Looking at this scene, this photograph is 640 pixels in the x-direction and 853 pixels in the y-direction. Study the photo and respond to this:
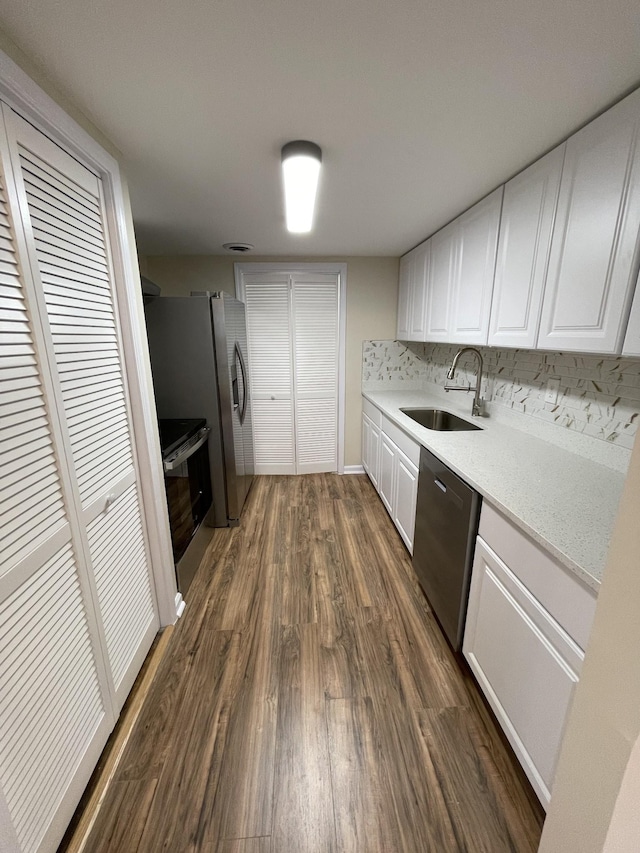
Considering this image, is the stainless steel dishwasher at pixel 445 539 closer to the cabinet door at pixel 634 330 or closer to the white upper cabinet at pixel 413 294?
the cabinet door at pixel 634 330

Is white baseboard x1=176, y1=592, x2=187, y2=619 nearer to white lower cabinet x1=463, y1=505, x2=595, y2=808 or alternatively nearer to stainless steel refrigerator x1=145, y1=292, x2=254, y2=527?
stainless steel refrigerator x1=145, y1=292, x2=254, y2=527

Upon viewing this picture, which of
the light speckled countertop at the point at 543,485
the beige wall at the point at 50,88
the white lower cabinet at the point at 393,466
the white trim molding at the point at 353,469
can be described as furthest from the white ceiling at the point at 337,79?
the white trim molding at the point at 353,469

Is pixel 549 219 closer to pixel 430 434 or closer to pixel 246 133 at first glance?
pixel 430 434

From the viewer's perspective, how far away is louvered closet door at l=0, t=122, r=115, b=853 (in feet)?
2.67

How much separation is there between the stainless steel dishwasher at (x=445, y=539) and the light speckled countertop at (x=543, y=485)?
0.30 feet

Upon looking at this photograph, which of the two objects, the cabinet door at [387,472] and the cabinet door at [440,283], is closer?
the cabinet door at [440,283]

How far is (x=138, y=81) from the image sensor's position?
3.29ft

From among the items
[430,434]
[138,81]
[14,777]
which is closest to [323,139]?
[138,81]

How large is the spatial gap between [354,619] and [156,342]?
2.14m

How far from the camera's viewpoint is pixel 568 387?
66.5 inches

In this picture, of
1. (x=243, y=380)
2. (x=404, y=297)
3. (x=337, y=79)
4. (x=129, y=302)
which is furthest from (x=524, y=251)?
(x=243, y=380)

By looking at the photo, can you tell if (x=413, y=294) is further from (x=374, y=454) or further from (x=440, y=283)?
(x=374, y=454)

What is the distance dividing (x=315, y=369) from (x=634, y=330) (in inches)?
102

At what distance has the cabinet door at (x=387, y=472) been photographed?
2.56m
